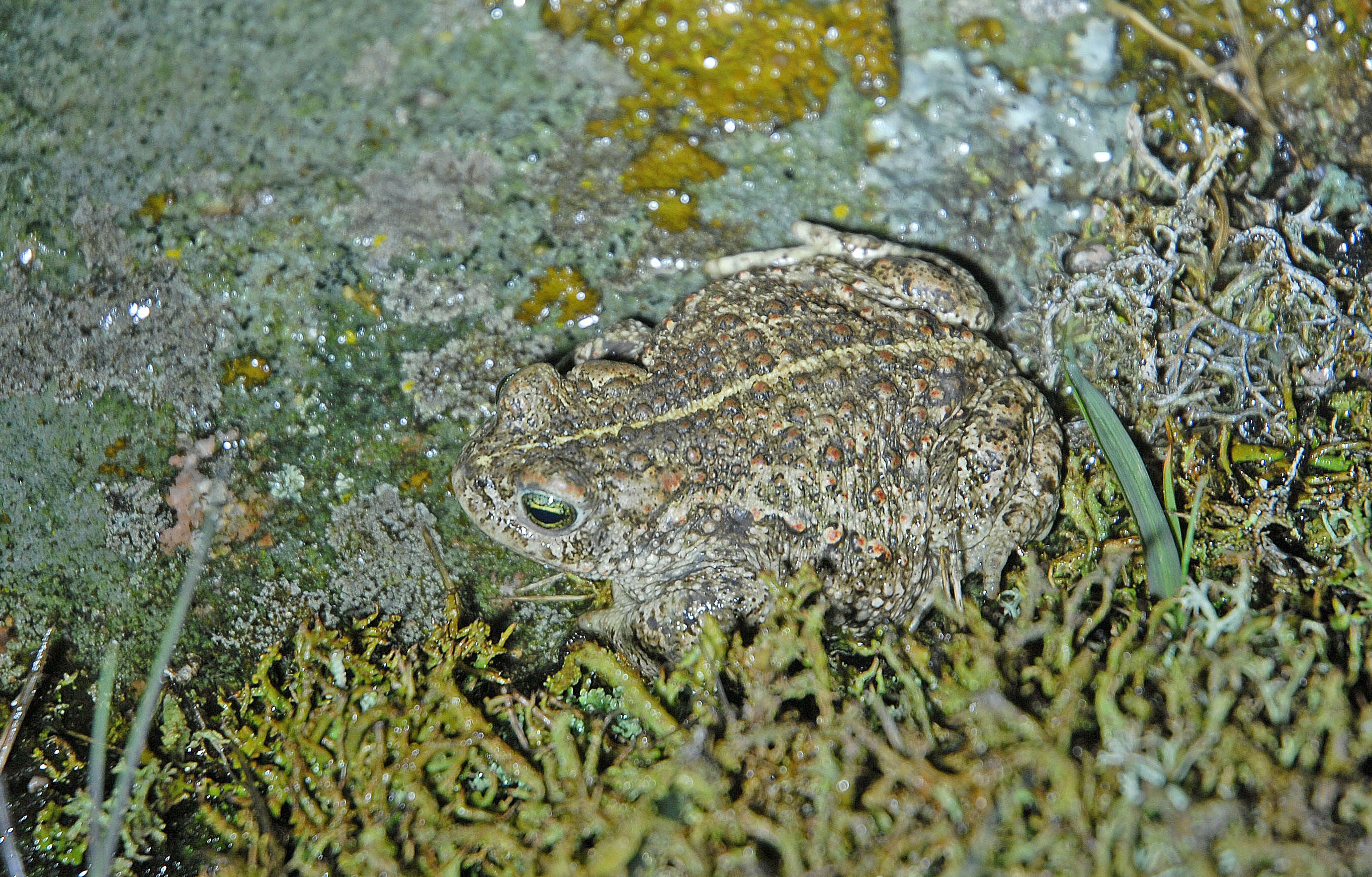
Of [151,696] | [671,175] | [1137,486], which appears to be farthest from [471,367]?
[1137,486]

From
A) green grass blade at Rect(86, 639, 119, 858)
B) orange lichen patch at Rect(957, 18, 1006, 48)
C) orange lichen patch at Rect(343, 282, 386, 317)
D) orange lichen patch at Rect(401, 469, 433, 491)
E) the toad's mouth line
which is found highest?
orange lichen patch at Rect(957, 18, 1006, 48)

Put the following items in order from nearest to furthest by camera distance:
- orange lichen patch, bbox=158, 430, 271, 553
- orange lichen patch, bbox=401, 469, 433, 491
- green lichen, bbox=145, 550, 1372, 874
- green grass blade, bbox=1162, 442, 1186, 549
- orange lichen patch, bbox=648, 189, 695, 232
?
green lichen, bbox=145, 550, 1372, 874
green grass blade, bbox=1162, 442, 1186, 549
orange lichen patch, bbox=158, 430, 271, 553
orange lichen patch, bbox=401, 469, 433, 491
orange lichen patch, bbox=648, 189, 695, 232

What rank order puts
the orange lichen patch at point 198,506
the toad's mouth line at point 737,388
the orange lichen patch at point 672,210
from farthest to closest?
the orange lichen patch at point 672,210 → the orange lichen patch at point 198,506 → the toad's mouth line at point 737,388

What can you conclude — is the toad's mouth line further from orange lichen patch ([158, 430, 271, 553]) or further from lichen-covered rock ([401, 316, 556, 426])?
orange lichen patch ([158, 430, 271, 553])

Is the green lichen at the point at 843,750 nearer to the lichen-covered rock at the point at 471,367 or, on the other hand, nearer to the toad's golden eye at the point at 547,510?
the toad's golden eye at the point at 547,510

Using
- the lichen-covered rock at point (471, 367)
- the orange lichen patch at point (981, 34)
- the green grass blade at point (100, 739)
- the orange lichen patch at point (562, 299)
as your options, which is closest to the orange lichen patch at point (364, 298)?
the lichen-covered rock at point (471, 367)

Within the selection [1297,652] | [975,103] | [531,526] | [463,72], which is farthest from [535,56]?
[1297,652]

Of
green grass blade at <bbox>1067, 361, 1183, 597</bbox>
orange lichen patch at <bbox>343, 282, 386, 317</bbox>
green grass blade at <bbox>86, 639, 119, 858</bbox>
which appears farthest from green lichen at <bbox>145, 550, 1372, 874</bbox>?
orange lichen patch at <bbox>343, 282, 386, 317</bbox>
